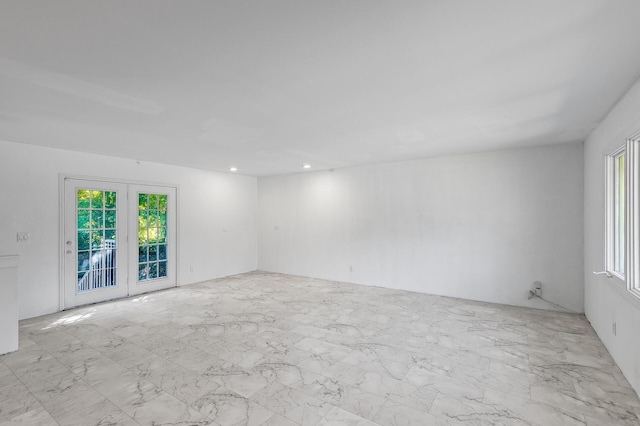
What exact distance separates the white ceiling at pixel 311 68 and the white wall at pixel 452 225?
1039mm

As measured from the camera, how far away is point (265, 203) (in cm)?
768

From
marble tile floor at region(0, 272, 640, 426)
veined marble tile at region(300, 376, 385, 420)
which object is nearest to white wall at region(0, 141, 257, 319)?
marble tile floor at region(0, 272, 640, 426)

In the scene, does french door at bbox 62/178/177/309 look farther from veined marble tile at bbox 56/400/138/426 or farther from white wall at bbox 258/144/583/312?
veined marble tile at bbox 56/400/138/426

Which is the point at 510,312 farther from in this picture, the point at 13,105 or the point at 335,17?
the point at 13,105

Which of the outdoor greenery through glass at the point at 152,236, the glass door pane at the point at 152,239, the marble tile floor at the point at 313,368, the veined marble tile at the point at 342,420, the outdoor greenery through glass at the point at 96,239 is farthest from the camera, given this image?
the outdoor greenery through glass at the point at 152,236

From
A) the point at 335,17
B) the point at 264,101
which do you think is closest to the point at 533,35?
the point at 335,17

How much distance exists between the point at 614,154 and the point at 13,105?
5.78 metres

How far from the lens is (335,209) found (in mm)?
6586

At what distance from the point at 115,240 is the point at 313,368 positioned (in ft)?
14.0

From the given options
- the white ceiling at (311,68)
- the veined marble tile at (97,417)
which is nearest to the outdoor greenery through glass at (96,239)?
the white ceiling at (311,68)

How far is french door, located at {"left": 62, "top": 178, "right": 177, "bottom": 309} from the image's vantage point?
471 cm

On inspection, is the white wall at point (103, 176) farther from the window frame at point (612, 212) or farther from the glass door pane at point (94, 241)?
the window frame at point (612, 212)

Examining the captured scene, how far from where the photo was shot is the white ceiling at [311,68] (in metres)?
1.54

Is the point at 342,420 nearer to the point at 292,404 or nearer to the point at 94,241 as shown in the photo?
the point at 292,404
